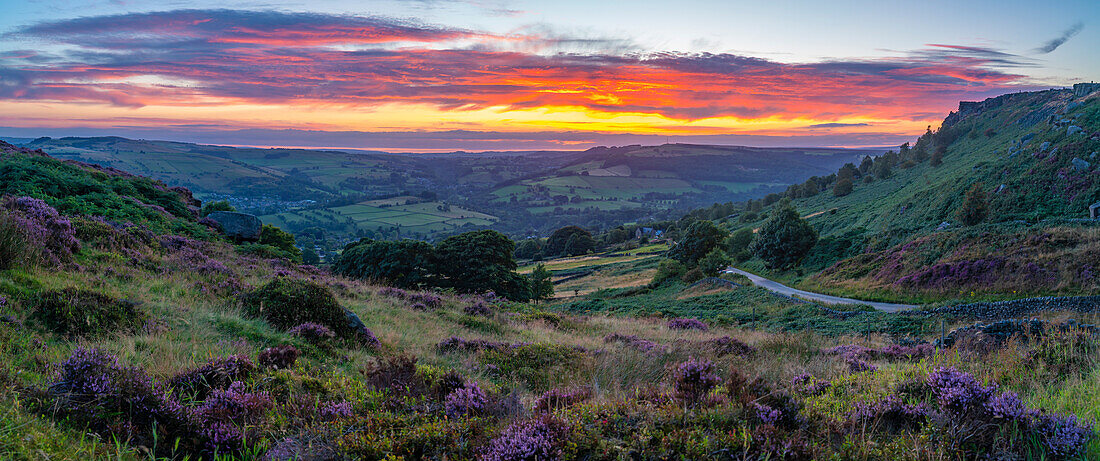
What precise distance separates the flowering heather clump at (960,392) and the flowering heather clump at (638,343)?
5758mm

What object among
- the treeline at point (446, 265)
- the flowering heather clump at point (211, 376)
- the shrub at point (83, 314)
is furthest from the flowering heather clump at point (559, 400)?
the treeline at point (446, 265)

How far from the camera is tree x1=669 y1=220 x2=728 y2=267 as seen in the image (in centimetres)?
Result: 6334

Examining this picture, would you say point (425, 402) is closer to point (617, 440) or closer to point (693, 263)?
point (617, 440)

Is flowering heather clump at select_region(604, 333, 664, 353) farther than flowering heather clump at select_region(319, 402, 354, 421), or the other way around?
flowering heather clump at select_region(604, 333, 664, 353)

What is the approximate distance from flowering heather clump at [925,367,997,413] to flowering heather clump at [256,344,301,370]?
6.72 metres

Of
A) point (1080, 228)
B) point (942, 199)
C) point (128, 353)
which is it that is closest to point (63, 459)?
point (128, 353)

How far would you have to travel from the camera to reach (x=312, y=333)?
855 centimetres

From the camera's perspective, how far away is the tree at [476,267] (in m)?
38.6

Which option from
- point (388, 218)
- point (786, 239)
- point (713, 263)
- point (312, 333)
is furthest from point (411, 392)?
point (388, 218)

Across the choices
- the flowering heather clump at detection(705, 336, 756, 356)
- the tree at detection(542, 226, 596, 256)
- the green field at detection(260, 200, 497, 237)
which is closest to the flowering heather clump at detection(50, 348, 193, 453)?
the flowering heather clump at detection(705, 336, 756, 356)

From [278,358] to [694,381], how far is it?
5.07 meters

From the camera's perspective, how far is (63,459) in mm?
3098

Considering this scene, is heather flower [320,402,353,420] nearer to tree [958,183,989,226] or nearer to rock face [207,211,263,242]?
rock face [207,211,263,242]

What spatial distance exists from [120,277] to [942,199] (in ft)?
232
